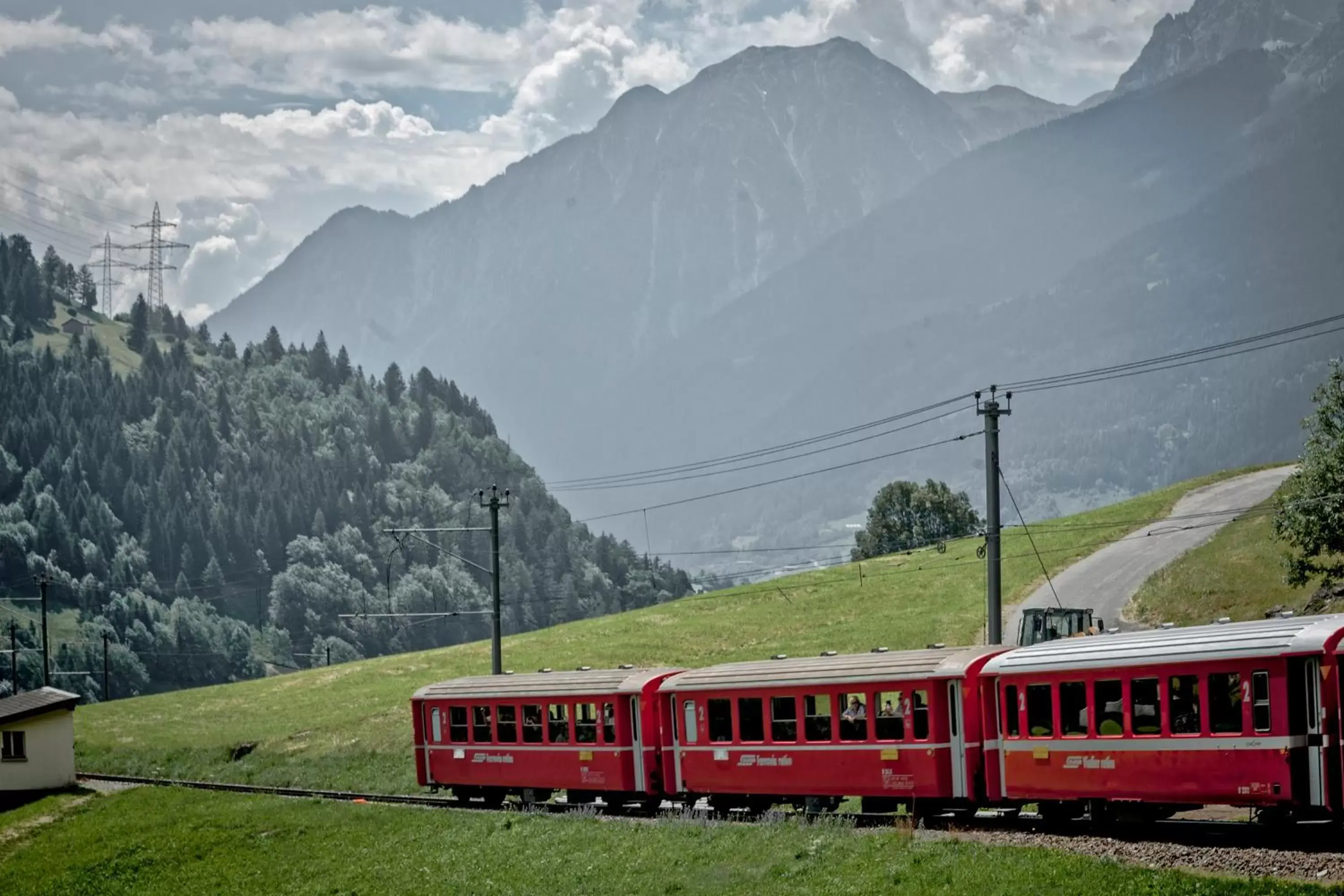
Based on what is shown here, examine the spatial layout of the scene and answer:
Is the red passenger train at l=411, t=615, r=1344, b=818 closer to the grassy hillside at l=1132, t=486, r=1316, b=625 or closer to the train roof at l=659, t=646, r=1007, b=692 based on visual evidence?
the train roof at l=659, t=646, r=1007, b=692

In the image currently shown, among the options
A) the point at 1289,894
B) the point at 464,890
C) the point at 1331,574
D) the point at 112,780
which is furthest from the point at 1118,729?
the point at 112,780

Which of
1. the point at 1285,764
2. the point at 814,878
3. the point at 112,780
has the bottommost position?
the point at 112,780

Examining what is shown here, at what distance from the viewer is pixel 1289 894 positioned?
2241 centimetres

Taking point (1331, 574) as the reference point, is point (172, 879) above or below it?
below

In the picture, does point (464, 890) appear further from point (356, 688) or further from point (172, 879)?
point (356, 688)

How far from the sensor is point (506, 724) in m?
44.6

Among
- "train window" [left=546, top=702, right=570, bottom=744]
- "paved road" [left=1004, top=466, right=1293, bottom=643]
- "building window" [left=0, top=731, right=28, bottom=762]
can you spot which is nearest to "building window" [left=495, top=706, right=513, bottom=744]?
"train window" [left=546, top=702, right=570, bottom=744]

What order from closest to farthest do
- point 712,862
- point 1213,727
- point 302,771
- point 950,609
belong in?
point 1213,727 < point 712,862 < point 302,771 < point 950,609

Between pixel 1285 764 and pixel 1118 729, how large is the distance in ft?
12.3

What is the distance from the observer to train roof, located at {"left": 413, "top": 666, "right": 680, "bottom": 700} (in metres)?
40.8

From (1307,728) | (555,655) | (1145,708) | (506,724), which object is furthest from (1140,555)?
(1307,728)

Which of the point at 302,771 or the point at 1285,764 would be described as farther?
the point at 302,771

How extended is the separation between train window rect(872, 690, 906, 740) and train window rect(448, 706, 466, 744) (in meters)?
16.6

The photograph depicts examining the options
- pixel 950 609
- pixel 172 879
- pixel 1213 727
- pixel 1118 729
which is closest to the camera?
pixel 1213 727
